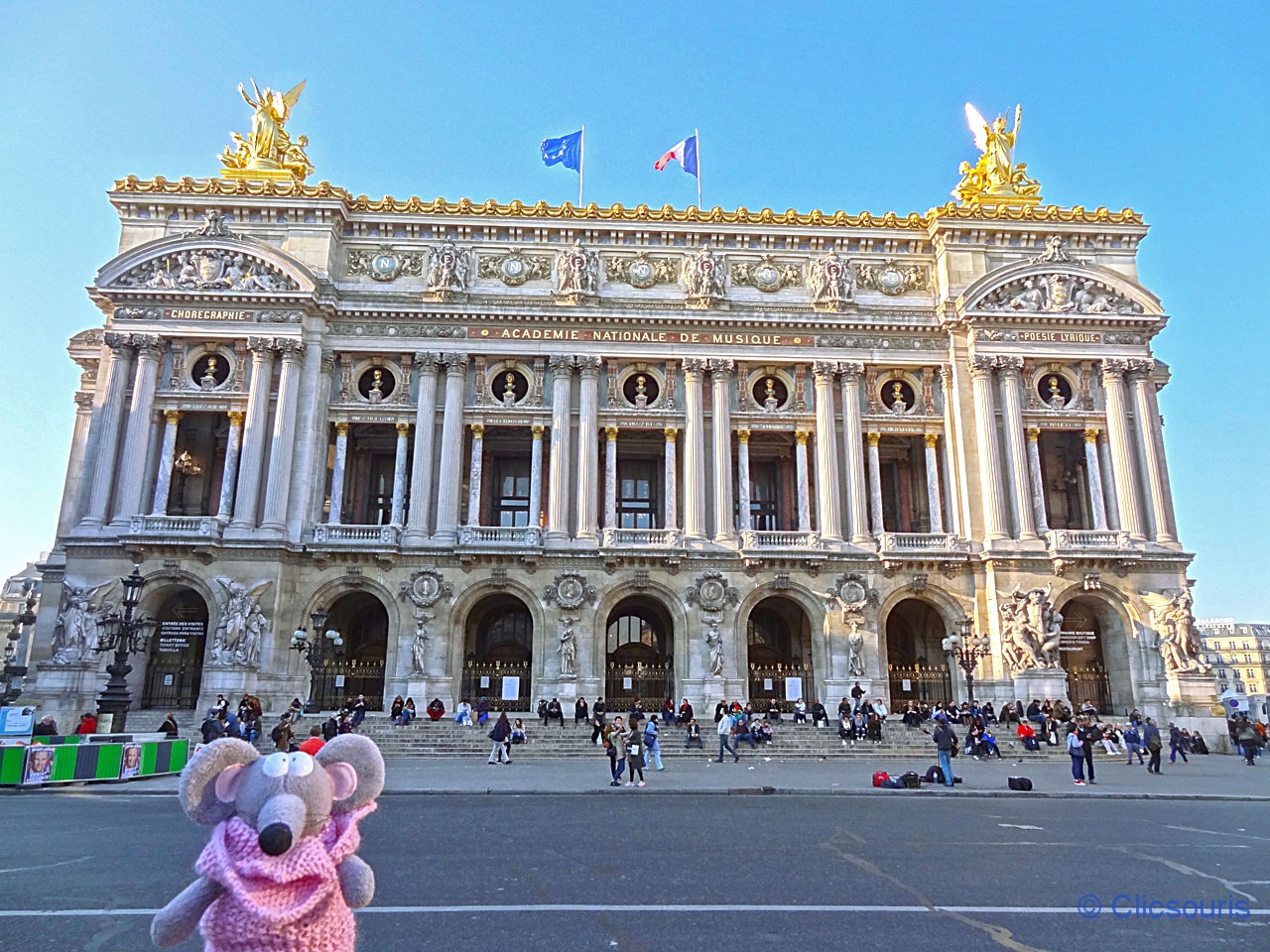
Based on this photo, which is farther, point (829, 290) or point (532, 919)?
point (829, 290)

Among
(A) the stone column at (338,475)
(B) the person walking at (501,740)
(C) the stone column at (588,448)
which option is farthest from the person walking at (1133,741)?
(A) the stone column at (338,475)

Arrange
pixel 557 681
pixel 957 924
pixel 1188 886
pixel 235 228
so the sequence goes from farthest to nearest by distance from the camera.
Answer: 1. pixel 235 228
2. pixel 557 681
3. pixel 1188 886
4. pixel 957 924

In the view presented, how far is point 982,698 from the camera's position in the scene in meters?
36.2

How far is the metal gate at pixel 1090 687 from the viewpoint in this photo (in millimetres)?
37625

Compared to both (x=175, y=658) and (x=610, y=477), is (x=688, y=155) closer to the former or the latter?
(x=610, y=477)

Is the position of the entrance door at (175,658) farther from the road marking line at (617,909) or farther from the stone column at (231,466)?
the road marking line at (617,909)

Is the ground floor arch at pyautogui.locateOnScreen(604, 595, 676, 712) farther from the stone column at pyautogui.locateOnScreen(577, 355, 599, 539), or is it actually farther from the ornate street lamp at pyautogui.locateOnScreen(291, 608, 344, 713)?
the ornate street lamp at pyautogui.locateOnScreen(291, 608, 344, 713)

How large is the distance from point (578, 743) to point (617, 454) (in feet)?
56.4

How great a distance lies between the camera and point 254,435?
37094mm

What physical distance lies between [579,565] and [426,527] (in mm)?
6759

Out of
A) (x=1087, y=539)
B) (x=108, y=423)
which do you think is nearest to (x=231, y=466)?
(x=108, y=423)

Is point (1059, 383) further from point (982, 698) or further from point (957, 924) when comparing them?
point (957, 924)

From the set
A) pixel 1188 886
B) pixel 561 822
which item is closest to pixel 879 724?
pixel 561 822

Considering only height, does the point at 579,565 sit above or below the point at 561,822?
above
